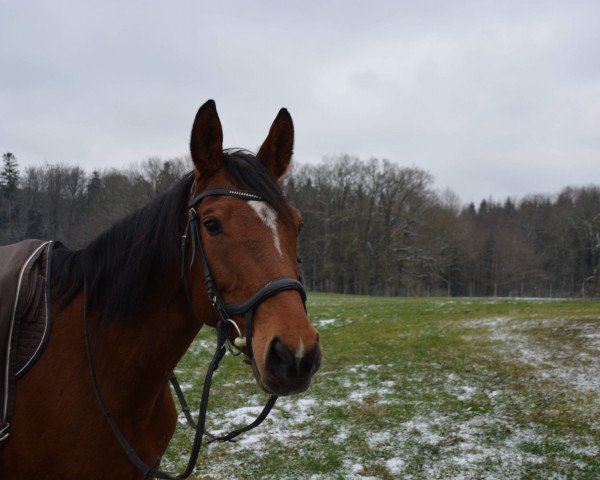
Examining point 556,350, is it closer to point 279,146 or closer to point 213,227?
point 279,146

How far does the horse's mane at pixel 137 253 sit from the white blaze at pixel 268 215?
0.20ft

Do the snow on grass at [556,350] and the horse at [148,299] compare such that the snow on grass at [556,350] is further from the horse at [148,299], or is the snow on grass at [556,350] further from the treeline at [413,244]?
the treeline at [413,244]

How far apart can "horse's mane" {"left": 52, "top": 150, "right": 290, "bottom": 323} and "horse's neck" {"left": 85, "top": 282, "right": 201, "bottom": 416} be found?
3.4 inches

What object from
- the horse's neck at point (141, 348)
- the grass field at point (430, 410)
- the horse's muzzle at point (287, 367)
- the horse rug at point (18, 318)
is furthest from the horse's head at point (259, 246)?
the grass field at point (430, 410)

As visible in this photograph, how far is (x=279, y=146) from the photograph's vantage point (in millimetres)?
2771

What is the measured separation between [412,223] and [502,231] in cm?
2328

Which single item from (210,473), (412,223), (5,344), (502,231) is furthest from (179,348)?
(502,231)

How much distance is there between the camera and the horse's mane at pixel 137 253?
2.51 metres

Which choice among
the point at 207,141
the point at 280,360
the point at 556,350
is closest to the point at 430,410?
the point at 556,350

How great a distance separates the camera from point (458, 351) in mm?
11453

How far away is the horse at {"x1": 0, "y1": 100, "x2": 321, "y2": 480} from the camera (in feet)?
7.47

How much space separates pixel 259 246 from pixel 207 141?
2.36 feet

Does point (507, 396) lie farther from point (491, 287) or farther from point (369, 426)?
point (491, 287)

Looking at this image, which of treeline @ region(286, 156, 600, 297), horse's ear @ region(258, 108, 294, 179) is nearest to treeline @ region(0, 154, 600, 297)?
treeline @ region(286, 156, 600, 297)
